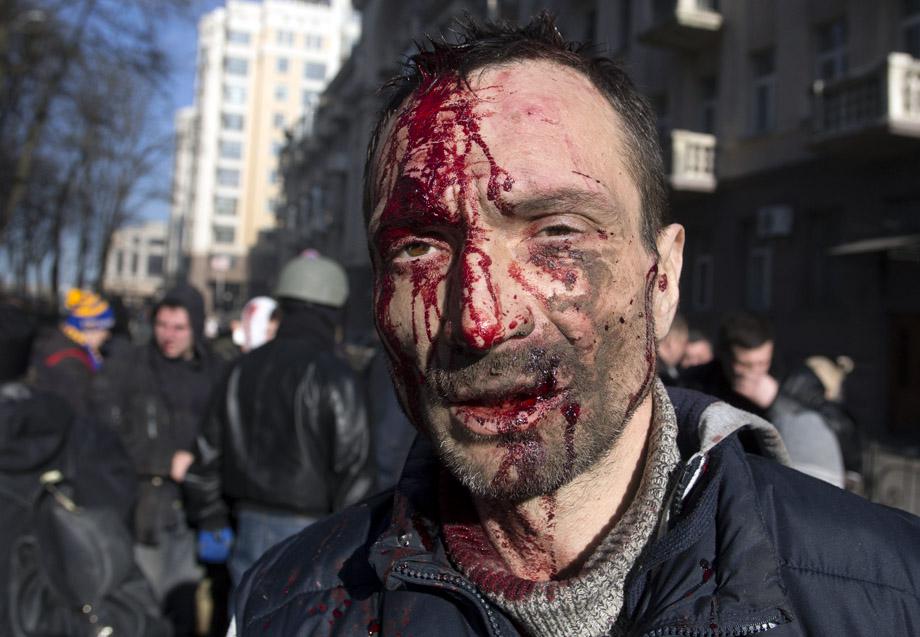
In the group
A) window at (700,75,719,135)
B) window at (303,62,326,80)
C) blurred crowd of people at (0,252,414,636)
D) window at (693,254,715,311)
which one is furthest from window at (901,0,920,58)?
window at (303,62,326,80)

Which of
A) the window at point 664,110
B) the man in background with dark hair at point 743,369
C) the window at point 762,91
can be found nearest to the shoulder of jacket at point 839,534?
the man in background with dark hair at point 743,369

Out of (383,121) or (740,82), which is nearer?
(383,121)

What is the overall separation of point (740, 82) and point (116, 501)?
49.1 feet

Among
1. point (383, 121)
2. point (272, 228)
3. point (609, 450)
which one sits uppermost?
point (272, 228)

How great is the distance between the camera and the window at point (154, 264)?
113m

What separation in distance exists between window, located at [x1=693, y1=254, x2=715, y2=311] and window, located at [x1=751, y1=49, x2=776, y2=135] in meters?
2.69

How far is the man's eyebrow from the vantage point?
51.1 inches

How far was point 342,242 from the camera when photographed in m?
41.0

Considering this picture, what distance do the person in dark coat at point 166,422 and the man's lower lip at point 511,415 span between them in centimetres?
349

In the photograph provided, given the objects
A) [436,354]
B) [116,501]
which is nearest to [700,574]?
[436,354]

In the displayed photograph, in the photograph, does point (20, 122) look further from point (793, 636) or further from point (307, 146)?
point (307, 146)

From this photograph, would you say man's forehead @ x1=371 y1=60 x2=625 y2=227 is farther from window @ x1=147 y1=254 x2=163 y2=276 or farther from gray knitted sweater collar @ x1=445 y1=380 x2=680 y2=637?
window @ x1=147 y1=254 x2=163 y2=276

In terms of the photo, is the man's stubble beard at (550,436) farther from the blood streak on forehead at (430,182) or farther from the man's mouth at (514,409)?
the blood streak on forehead at (430,182)

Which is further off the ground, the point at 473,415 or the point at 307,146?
the point at 307,146
